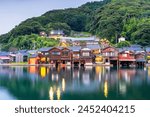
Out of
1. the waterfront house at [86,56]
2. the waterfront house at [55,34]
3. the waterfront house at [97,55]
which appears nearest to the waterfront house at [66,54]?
the waterfront house at [86,56]

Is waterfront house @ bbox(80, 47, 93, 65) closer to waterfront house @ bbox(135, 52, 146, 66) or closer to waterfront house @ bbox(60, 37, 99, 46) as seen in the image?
waterfront house @ bbox(135, 52, 146, 66)

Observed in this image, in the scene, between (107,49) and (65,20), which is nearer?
(107,49)

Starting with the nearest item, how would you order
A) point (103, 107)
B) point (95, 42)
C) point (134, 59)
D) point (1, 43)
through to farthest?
point (103, 107), point (134, 59), point (95, 42), point (1, 43)

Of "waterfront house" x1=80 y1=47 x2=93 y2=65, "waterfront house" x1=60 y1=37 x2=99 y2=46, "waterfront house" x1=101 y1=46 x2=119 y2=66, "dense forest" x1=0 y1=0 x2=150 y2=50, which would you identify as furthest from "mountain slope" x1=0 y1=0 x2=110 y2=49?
"waterfront house" x1=101 y1=46 x2=119 y2=66

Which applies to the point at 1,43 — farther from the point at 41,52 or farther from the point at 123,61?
the point at 123,61

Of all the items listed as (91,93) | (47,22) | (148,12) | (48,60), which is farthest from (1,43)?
(91,93)

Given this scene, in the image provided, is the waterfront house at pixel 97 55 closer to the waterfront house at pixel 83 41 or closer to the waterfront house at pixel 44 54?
the waterfront house at pixel 83 41
